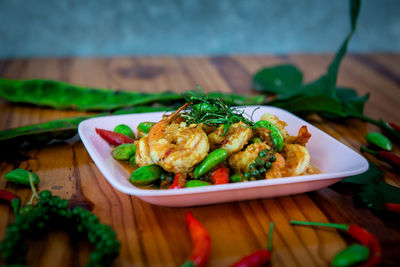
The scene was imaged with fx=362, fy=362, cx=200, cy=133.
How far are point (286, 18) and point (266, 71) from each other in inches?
63.7

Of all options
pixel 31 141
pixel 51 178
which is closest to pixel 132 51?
pixel 31 141

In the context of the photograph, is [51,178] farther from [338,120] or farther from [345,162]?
[338,120]

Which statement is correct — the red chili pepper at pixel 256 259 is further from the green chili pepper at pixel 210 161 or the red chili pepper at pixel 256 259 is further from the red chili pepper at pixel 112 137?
the red chili pepper at pixel 112 137

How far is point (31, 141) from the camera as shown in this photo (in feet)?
5.75

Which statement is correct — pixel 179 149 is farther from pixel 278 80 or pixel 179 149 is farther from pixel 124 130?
pixel 278 80

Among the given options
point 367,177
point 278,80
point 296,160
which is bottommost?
point 278,80

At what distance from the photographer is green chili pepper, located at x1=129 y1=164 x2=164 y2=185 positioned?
1338 mm

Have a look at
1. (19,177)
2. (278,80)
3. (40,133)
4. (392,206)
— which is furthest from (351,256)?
(278,80)

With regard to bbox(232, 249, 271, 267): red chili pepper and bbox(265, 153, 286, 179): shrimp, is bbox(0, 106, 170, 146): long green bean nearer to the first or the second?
bbox(265, 153, 286, 179): shrimp

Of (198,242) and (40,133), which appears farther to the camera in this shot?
(40,133)

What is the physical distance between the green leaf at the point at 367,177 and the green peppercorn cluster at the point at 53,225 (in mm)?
987

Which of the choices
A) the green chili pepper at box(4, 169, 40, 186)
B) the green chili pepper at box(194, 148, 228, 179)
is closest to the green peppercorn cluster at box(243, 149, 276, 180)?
the green chili pepper at box(194, 148, 228, 179)

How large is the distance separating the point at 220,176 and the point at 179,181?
0.50 ft

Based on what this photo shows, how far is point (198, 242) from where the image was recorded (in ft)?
3.73
